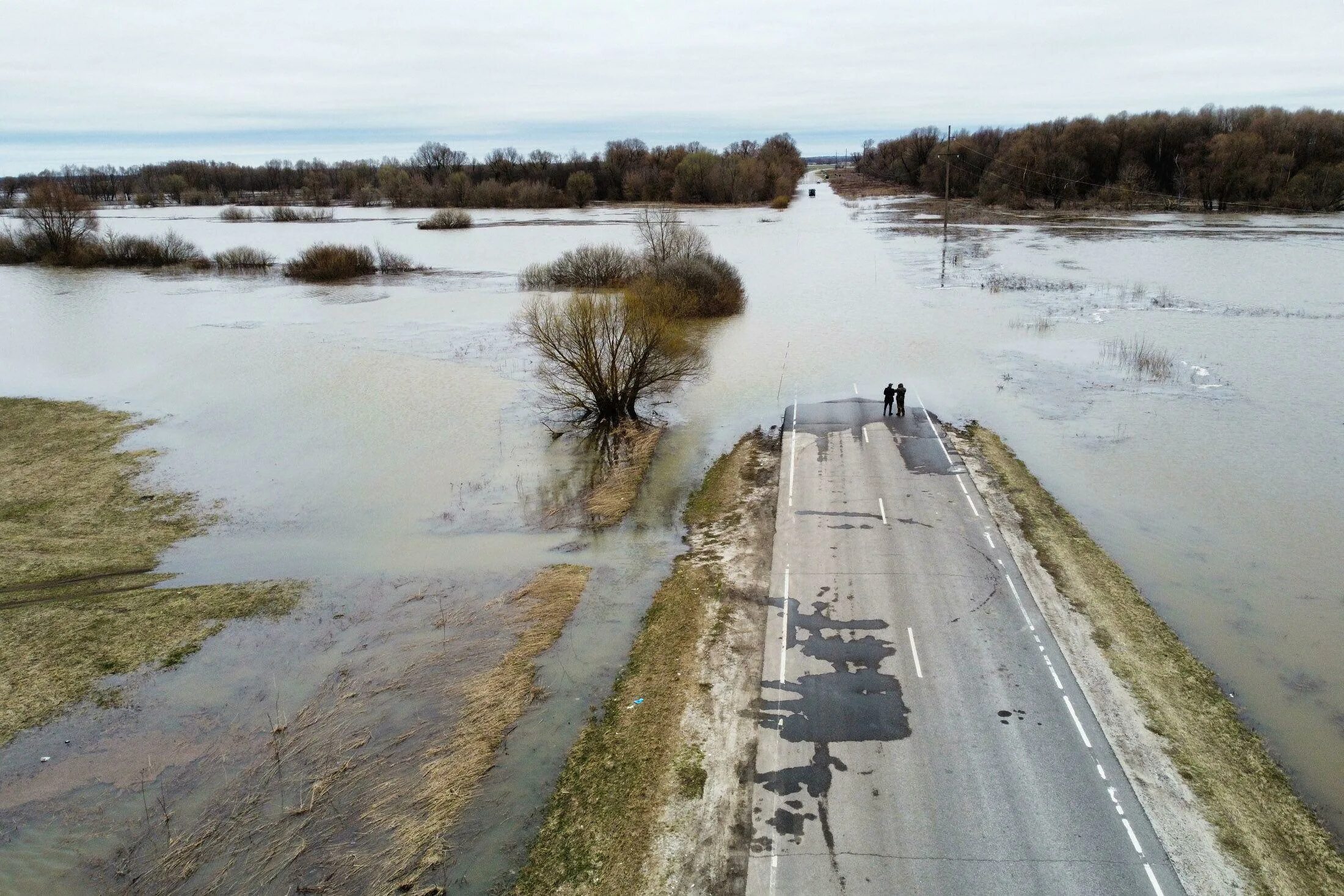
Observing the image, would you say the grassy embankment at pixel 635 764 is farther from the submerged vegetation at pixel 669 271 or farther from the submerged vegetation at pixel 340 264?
the submerged vegetation at pixel 340 264

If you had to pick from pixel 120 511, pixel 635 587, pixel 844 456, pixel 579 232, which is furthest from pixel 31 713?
pixel 579 232

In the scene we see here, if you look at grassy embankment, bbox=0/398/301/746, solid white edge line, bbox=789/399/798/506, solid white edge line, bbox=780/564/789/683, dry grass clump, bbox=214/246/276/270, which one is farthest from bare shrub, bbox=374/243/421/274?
solid white edge line, bbox=780/564/789/683

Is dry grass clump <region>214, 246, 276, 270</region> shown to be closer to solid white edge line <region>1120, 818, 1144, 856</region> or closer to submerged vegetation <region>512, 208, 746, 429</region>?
submerged vegetation <region>512, 208, 746, 429</region>

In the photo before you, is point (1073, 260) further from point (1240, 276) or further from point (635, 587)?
point (635, 587)

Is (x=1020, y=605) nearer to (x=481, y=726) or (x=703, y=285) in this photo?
(x=481, y=726)

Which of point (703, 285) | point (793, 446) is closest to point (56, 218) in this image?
point (703, 285)

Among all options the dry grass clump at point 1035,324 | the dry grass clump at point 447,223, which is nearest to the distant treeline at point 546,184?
the dry grass clump at point 447,223
